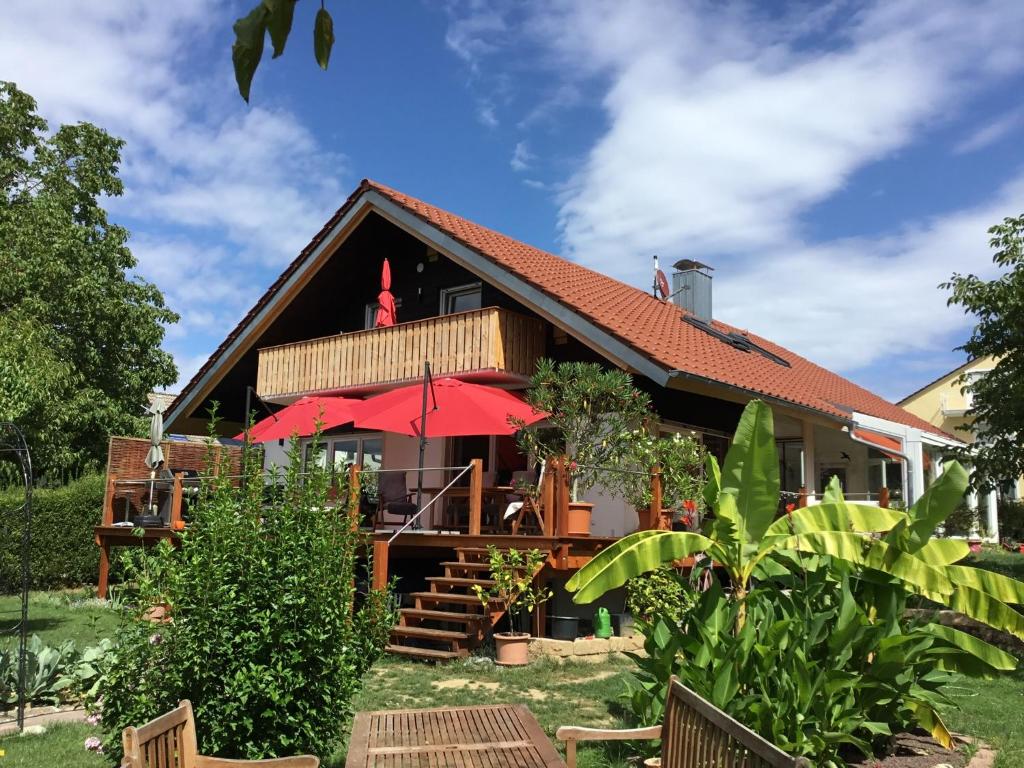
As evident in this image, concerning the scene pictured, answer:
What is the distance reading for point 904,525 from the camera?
598 cm

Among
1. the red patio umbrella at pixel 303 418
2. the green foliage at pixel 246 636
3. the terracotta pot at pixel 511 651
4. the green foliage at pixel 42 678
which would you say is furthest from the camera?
the red patio umbrella at pixel 303 418

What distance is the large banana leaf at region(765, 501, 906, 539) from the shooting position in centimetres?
615

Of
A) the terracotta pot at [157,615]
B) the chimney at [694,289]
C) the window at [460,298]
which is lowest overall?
the terracotta pot at [157,615]

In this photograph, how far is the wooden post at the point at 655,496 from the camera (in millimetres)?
11148

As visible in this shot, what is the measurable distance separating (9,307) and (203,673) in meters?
24.3

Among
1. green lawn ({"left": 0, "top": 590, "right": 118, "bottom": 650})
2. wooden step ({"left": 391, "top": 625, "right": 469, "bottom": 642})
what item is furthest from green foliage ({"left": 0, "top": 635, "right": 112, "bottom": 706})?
wooden step ({"left": 391, "top": 625, "right": 469, "bottom": 642})

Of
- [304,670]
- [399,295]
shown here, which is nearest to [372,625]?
[304,670]

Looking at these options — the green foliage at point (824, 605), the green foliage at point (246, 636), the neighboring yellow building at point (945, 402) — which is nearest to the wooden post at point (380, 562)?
the green foliage at point (824, 605)

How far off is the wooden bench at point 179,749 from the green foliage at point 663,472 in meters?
8.16

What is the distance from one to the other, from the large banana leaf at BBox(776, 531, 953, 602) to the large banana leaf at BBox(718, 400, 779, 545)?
0.74 feet

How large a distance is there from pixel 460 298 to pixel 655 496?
7867 millimetres

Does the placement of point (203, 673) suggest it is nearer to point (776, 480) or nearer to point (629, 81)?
point (776, 480)

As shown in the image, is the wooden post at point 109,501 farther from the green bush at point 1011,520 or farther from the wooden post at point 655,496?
the green bush at point 1011,520

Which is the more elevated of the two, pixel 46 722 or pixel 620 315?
pixel 620 315
